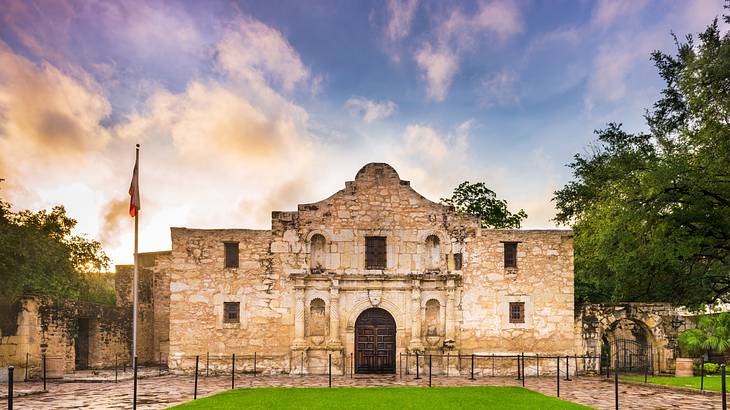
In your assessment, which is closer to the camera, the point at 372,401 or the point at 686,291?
the point at 372,401

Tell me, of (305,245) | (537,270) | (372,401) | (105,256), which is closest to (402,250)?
(305,245)

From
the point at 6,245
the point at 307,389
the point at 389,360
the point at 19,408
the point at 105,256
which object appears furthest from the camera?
the point at 105,256

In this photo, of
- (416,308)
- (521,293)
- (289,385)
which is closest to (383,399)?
(289,385)

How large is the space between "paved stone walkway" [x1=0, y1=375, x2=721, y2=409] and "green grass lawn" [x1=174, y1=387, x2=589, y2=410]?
1.06 metres

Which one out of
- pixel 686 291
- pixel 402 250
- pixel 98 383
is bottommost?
pixel 98 383

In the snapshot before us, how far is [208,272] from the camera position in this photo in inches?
980

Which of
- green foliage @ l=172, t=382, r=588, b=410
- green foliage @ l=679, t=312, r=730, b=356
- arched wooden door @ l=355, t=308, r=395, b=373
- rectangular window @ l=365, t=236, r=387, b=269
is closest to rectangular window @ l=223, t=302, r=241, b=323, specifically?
Result: arched wooden door @ l=355, t=308, r=395, b=373

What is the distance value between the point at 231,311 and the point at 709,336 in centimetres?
1934

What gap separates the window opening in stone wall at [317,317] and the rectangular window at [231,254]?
142 inches

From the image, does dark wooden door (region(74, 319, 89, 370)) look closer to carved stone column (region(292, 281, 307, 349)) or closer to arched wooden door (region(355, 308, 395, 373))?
carved stone column (region(292, 281, 307, 349))

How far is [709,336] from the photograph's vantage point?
2475cm

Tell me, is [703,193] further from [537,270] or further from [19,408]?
[19,408]

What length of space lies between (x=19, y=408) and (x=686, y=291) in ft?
77.9

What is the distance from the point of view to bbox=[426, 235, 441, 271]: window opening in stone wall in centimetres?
2489
